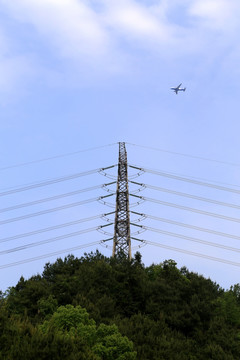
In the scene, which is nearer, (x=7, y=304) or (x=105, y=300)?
(x=105, y=300)

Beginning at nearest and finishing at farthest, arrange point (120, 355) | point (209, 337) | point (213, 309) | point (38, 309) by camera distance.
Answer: point (120, 355) < point (209, 337) < point (38, 309) < point (213, 309)

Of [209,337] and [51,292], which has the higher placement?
[51,292]

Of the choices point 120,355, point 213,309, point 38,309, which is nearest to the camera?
point 120,355

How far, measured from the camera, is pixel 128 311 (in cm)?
7462

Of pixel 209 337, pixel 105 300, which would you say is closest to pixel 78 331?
pixel 105 300

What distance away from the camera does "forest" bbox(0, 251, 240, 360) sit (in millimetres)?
50250

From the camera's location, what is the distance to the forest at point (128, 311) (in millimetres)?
50250

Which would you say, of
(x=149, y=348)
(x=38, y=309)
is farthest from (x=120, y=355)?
(x=38, y=309)

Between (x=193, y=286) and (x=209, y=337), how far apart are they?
1469cm

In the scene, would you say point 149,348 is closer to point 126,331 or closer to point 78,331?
point 126,331

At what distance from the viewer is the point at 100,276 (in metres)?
77.1

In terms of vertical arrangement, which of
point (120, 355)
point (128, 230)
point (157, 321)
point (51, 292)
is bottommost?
point (120, 355)

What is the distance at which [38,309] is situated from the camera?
71312mm

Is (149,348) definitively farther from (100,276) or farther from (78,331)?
(100,276)
